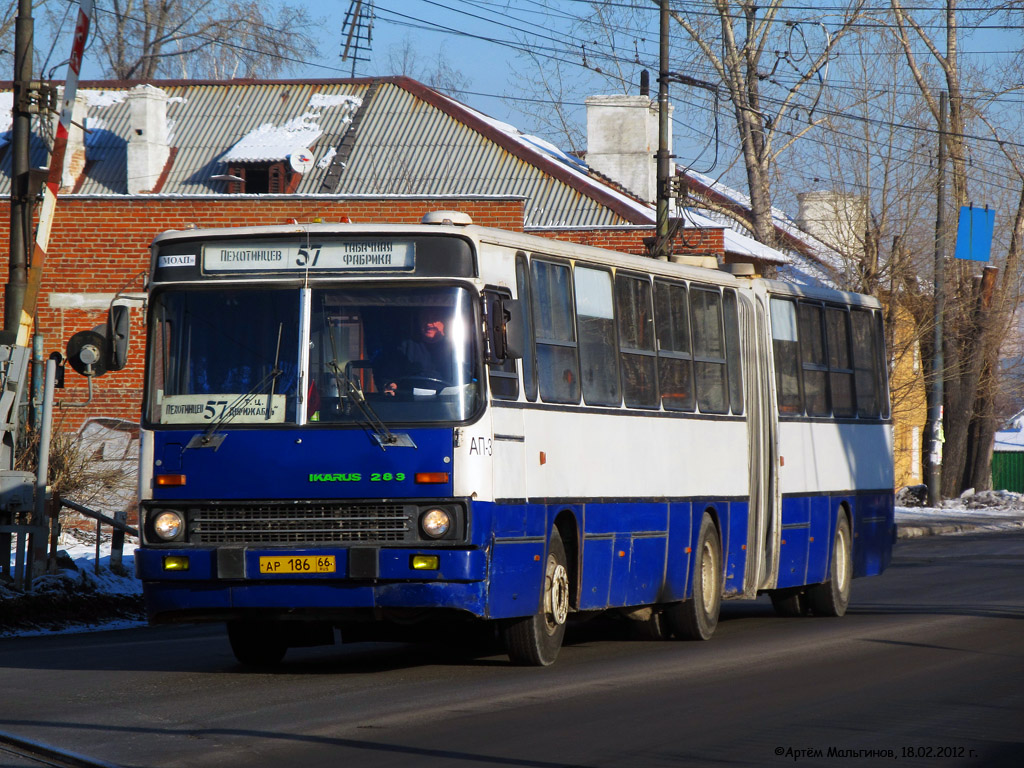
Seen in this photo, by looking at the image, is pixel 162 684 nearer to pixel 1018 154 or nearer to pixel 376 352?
pixel 376 352

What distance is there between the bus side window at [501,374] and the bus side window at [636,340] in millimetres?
1889

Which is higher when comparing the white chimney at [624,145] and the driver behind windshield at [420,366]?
the white chimney at [624,145]

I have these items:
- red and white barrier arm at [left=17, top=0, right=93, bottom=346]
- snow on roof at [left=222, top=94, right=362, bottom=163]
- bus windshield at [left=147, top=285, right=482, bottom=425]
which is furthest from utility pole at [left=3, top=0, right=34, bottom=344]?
snow on roof at [left=222, top=94, right=362, bottom=163]

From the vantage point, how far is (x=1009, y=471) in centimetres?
5762

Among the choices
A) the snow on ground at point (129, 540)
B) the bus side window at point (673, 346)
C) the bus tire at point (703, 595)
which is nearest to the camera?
the bus side window at point (673, 346)

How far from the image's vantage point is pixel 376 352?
1066cm

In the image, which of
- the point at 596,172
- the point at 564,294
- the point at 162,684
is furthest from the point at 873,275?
the point at 162,684

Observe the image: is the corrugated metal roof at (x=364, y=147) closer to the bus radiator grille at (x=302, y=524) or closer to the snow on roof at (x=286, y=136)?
the snow on roof at (x=286, y=136)

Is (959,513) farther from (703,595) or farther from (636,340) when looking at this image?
(636,340)

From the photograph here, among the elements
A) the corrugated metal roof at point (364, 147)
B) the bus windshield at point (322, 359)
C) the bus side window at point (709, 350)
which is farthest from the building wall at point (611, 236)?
the bus windshield at point (322, 359)

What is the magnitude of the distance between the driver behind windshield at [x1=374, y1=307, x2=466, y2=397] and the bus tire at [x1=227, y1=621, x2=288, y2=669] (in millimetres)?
2315

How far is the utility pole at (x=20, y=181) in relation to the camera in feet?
54.5

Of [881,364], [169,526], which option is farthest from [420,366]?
[881,364]

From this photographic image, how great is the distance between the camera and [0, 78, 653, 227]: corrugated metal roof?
118ft
